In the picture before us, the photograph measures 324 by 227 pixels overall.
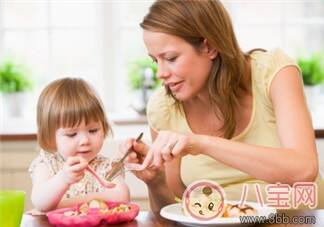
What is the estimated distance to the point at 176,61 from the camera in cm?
160

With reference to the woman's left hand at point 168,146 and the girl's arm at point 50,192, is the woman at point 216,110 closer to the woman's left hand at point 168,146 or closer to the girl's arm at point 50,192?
the woman's left hand at point 168,146

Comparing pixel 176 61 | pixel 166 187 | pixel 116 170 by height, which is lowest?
pixel 166 187

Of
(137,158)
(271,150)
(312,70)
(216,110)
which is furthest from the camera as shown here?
(312,70)

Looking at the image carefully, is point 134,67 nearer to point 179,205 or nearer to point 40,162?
point 40,162

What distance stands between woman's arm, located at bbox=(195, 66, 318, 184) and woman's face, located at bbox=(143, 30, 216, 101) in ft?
0.73

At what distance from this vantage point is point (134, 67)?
306cm

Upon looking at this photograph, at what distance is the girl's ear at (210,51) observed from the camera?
166cm

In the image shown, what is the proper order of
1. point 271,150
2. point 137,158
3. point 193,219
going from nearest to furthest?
1. point 193,219
2. point 271,150
3. point 137,158

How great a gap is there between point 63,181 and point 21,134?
1.24 meters

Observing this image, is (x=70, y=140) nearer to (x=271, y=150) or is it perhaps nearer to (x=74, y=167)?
(x=74, y=167)

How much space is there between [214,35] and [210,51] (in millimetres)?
52

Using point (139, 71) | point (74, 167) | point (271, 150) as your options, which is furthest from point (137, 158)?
point (139, 71)

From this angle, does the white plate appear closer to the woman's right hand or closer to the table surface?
the table surface

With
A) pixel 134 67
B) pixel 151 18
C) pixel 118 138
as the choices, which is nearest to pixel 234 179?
pixel 151 18
